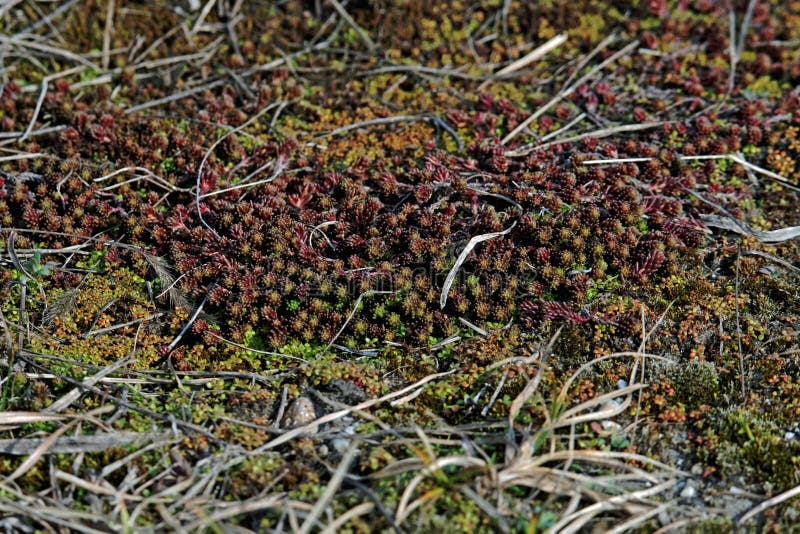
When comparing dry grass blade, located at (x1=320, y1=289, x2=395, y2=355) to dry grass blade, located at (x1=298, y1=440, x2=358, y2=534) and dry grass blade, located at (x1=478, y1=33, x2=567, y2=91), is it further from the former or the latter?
dry grass blade, located at (x1=478, y1=33, x2=567, y2=91)

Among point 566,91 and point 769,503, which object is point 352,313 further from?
point 566,91

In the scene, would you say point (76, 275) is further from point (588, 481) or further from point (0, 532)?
point (588, 481)

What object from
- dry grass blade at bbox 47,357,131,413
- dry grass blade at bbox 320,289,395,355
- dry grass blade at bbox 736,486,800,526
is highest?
dry grass blade at bbox 320,289,395,355

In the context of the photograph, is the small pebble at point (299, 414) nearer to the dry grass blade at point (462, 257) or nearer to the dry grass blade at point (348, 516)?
the dry grass blade at point (348, 516)

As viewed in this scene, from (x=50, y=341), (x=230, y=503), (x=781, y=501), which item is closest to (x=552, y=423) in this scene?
(x=781, y=501)

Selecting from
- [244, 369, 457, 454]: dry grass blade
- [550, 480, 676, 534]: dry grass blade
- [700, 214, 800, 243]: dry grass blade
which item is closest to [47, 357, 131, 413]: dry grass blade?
[244, 369, 457, 454]: dry grass blade

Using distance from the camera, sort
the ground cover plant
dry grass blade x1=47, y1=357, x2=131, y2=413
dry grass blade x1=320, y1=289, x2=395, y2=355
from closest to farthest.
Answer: the ground cover plant
dry grass blade x1=47, y1=357, x2=131, y2=413
dry grass blade x1=320, y1=289, x2=395, y2=355

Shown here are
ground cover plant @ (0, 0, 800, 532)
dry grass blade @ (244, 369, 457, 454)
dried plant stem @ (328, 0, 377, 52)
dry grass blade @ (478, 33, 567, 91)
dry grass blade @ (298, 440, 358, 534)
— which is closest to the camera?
dry grass blade @ (298, 440, 358, 534)

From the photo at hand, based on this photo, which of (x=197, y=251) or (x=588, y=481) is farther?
(x=197, y=251)
